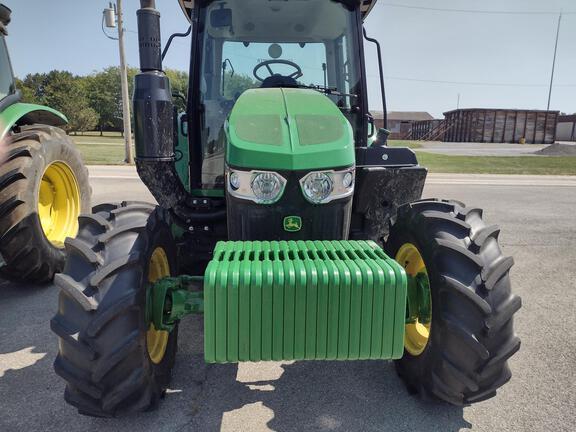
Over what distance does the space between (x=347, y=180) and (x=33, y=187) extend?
9.20 feet

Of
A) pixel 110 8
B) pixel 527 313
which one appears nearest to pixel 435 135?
pixel 110 8

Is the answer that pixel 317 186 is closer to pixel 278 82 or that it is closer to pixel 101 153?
pixel 278 82

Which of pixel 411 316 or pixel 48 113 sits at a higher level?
pixel 48 113

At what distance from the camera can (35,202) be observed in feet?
12.0

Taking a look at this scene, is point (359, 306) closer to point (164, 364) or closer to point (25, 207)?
point (164, 364)

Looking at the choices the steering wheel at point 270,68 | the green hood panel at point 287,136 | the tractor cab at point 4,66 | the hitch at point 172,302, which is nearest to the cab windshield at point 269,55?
the steering wheel at point 270,68

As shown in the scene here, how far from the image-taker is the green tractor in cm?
350

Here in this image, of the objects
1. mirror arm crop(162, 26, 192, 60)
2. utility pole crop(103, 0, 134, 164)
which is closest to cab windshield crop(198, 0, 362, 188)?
mirror arm crop(162, 26, 192, 60)

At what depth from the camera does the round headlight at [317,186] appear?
2184 mm

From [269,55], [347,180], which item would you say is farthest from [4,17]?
[347,180]

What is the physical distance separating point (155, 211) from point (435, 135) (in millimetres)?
46238

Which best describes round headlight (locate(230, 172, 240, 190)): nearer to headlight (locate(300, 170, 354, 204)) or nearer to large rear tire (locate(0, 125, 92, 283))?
headlight (locate(300, 170, 354, 204))

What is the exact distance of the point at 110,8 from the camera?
1437 cm

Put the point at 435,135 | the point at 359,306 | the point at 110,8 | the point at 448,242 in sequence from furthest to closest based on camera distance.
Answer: the point at 435,135 < the point at 110,8 < the point at 448,242 < the point at 359,306
